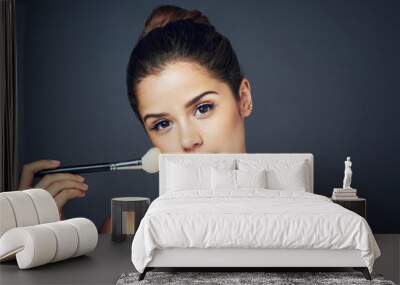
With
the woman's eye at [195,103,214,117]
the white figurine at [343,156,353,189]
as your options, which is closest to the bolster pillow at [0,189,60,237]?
the woman's eye at [195,103,214,117]

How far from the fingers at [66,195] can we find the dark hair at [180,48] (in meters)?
1.04

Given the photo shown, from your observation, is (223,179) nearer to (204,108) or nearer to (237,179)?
(237,179)

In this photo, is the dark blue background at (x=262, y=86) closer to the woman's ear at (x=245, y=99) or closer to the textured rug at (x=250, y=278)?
the woman's ear at (x=245, y=99)

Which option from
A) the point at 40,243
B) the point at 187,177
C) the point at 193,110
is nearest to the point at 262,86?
the point at 193,110

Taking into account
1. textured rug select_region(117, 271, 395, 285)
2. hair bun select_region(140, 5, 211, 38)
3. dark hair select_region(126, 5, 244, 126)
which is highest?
hair bun select_region(140, 5, 211, 38)

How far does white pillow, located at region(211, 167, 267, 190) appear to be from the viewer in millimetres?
6094

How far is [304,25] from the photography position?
22.5ft

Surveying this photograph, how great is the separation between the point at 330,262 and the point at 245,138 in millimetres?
2506

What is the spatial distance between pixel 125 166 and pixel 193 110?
37.2 inches

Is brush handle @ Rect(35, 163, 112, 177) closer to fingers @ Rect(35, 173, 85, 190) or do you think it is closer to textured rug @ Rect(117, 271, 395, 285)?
fingers @ Rect(35, 173, 85, 190)

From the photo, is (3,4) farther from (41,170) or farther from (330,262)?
(330,262)

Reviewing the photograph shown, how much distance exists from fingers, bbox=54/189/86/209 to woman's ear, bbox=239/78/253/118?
1926 millimetres

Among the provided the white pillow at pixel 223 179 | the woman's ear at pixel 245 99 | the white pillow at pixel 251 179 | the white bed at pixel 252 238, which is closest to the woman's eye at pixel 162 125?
the woman's ear at pixel 245 99

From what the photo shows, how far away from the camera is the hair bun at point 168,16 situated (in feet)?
22.5
